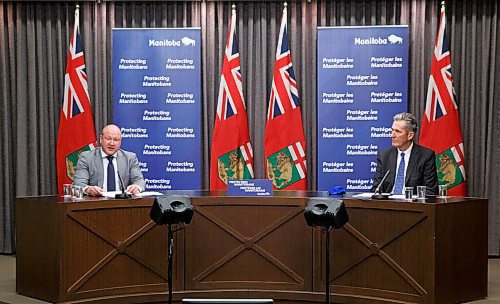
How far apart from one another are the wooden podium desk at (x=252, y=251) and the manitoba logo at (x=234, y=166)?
6.73 feet

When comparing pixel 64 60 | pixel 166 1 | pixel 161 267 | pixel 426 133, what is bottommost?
pixel 161 267

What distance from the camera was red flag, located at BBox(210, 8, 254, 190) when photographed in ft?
27.5

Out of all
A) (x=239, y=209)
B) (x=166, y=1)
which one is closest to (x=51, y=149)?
(x=166, y=1)

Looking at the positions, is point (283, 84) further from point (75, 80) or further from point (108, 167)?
point (108, 167)

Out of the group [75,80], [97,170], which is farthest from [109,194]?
[75,80]

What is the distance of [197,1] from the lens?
866cm

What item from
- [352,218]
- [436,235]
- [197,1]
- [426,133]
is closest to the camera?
[436,235]

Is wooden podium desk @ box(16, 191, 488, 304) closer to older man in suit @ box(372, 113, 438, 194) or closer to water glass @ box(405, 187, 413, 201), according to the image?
water glass @ box(405, 187, 413, 201)

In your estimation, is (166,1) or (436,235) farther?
(166,1)

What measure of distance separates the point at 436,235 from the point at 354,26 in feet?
11.5

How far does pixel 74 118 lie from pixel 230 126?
1.68m

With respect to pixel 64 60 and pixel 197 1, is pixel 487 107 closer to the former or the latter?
pixel 197 1

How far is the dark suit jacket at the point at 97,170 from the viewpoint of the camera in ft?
21.4

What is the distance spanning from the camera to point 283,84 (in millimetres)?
8344
